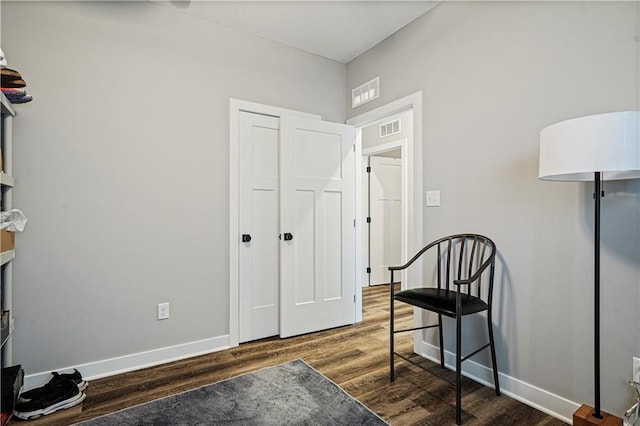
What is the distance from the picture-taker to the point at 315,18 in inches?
106

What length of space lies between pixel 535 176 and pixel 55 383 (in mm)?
3103

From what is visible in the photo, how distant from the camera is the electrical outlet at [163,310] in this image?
2.50 meters

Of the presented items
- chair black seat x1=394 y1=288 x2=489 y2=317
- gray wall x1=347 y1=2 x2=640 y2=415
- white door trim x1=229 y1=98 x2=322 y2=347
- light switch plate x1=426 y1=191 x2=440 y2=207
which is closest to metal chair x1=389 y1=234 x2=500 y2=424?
chair black seat x1=394 y1=288 x2=489 y2=317

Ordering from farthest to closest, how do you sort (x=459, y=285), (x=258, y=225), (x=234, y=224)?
(x=258, y=225), (x=234, y=224), (x=459, y=285)

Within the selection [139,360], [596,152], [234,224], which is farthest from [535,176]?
[139,360]

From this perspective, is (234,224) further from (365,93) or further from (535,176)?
(535,176)


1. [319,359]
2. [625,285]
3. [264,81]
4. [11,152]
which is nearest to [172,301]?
[319,359]

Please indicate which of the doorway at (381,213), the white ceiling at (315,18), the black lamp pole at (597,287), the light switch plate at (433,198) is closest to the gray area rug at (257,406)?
the black lamp pole at (597,287)

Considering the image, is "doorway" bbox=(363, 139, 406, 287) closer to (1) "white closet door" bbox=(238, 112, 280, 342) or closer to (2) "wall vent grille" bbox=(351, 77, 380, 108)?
(2) "wall vent grille" bbox=(351, 77, 380, 108)

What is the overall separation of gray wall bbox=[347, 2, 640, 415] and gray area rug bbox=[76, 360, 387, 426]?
107 cm

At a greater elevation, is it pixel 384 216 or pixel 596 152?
pixel 596 152

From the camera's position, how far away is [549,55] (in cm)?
186

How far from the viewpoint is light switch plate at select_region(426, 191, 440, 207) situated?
250cm

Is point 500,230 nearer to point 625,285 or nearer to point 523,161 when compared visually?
point 523,161
